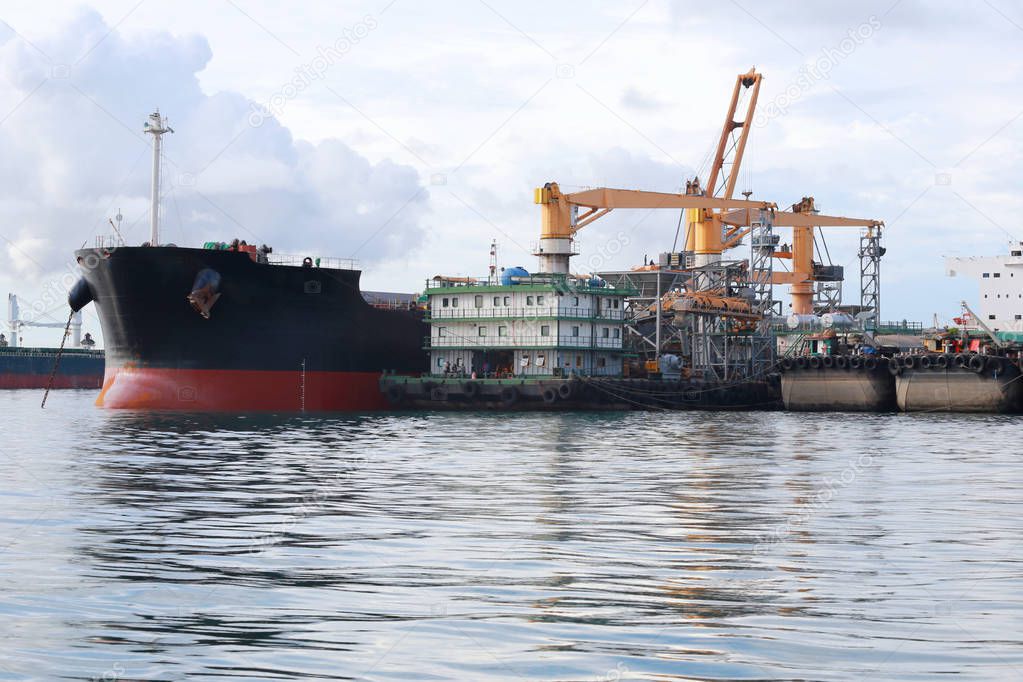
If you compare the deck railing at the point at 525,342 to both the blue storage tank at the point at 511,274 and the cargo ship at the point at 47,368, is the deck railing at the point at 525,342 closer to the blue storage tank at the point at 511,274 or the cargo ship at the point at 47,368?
the blue storage tank at the point at 511,274

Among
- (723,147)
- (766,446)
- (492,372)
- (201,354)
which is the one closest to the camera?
(766,446)

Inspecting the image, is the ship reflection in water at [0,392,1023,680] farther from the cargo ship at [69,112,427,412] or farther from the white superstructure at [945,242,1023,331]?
the white superstructure at [945,242,1023,331]

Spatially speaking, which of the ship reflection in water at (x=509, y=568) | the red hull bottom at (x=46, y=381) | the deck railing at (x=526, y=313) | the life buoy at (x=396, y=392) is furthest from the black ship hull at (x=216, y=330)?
the red hull bottom at (x=46, y=381)

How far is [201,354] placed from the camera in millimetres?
63344

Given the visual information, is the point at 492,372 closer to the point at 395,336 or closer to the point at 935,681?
the point at 395,336

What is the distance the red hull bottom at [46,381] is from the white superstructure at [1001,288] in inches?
3526

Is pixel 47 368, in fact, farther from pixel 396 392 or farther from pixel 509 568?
pixel 509 568

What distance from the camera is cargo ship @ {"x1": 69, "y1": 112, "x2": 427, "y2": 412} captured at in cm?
6312

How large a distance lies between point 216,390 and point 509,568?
1998 inches

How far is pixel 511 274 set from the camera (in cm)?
7700

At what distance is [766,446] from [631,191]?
46253mm

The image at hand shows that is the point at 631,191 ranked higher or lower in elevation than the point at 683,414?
higher

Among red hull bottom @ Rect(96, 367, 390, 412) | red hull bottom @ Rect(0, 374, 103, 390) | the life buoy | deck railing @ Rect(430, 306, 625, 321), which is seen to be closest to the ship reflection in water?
red hull bottom @ Rect(96, 367, 390, 412)

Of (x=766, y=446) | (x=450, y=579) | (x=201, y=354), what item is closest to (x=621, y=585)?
(x=450, y=579)
